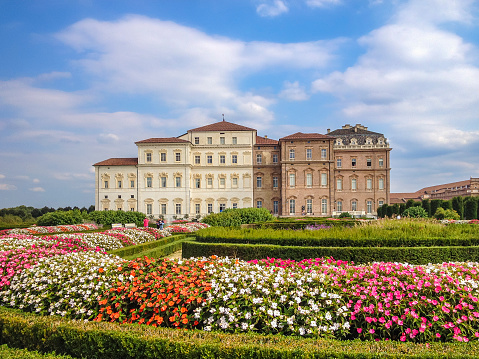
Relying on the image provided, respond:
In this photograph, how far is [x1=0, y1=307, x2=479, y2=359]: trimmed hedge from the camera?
308cm

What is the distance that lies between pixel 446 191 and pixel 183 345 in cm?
7413

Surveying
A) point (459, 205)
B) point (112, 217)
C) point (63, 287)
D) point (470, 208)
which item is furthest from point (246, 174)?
point (63, 287)

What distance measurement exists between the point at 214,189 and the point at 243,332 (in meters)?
37.3

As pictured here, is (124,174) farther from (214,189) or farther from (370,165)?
(370,165)

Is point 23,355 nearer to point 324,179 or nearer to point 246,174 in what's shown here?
point 246,174

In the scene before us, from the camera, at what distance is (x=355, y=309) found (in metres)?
3.74

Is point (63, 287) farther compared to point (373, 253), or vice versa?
point (373, 253)

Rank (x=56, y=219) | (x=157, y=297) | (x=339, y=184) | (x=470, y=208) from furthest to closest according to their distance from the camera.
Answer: (x=339, y=184), (x=470, y=208), (x=56, y=219), (x=157, y=297)

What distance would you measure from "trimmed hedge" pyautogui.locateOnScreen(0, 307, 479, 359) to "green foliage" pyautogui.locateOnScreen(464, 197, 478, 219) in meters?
29.5

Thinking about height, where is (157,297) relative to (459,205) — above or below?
below

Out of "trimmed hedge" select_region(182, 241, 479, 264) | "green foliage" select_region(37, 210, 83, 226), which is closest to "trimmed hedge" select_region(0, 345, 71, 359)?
"trimmed hedge" select_region(182, 241, 479, 264)

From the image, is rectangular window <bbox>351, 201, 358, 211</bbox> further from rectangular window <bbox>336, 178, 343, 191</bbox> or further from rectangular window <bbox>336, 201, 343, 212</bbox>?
rectangular window <bbox>336, 178, 343, 191</bbox>

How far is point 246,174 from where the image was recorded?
1601 inches

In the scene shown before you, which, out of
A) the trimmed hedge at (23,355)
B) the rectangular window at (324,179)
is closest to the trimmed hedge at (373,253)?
the trimmed hedge at (23,355)
